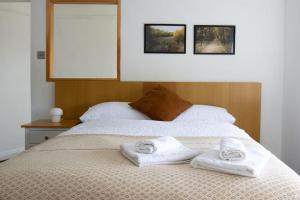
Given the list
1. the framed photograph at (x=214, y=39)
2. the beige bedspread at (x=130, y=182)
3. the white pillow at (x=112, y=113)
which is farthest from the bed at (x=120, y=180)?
the framed photograph at (x=214, y=39)

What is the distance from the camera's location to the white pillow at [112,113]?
347 centimetres

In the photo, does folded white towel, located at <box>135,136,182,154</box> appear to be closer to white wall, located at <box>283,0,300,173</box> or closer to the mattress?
the mattress

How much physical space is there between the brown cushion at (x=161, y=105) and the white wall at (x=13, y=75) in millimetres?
2457

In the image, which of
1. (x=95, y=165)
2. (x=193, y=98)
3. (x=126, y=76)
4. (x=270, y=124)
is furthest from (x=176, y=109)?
(x=95, y=165)

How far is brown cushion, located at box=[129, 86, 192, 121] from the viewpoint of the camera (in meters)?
3.47

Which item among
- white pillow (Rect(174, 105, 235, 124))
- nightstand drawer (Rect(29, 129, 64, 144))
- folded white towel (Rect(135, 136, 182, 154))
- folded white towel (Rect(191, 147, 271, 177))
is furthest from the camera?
nightstand drawer (Rect(29, 129, 64, 144))

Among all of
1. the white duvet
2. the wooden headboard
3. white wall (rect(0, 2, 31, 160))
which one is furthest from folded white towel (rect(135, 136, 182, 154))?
white wall (rect(0, 2, 31, 160))

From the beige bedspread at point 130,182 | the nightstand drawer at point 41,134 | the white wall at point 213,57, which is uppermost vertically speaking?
the white wall at point 213,57

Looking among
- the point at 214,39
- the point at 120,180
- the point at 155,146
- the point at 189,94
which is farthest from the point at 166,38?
the point at 120,180

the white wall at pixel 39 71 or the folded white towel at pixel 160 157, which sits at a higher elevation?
the white wall at pixel 39 71

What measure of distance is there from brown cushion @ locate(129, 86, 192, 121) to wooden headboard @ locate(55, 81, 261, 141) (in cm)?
23

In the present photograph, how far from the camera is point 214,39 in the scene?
3.95m

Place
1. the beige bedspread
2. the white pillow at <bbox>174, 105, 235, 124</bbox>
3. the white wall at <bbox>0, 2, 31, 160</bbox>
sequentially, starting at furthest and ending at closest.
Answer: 1. the white wall at <bbox>0, 2, 31, 160</bbox>
2. the white pillow at <bbox>174, 105, 235, 124</bbox>
3. the beige bedspread

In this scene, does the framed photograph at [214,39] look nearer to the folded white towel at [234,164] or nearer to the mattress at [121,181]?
the mattress at [121,181]
